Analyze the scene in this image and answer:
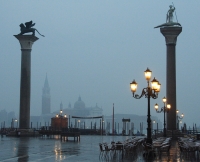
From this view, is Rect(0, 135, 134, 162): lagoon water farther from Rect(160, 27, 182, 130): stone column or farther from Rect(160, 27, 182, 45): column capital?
Rect(160, 27, 182, 45): column capital

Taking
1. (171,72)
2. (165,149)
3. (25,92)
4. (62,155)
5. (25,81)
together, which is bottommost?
(62,155)

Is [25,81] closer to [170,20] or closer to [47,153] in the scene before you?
[170,20]

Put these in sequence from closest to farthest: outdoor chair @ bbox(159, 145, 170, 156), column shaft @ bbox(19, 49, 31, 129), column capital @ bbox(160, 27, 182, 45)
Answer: outdoor chair @ bbox(159, 145, 170, 156) < column capital @ bbox(160, 27, 182, 45) < column shaft @ bbox(19, 49, 31, 129)

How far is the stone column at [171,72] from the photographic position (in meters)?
40.5

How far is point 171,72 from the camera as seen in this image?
4088cm

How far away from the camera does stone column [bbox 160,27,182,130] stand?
40.5 m

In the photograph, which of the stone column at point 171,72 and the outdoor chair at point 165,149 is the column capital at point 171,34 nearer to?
the stone column at point 171,72

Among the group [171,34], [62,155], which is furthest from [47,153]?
[171,34]

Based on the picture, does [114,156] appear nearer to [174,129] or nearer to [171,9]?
[174,129]

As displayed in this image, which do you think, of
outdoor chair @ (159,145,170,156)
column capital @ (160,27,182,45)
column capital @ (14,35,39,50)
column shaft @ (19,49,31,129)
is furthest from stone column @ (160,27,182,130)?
outdoor chair @ (159,145,170,156)

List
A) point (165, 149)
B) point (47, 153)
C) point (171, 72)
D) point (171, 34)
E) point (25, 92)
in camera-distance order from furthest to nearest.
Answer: point (25, 92) < point (171, 34) < point (171, 72) < point (165, 149) < point (47, 153)

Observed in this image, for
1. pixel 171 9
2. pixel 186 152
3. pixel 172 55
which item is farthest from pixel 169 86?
pixel 186 152

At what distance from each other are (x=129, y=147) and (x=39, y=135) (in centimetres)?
2937

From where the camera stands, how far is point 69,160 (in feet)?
59.0
